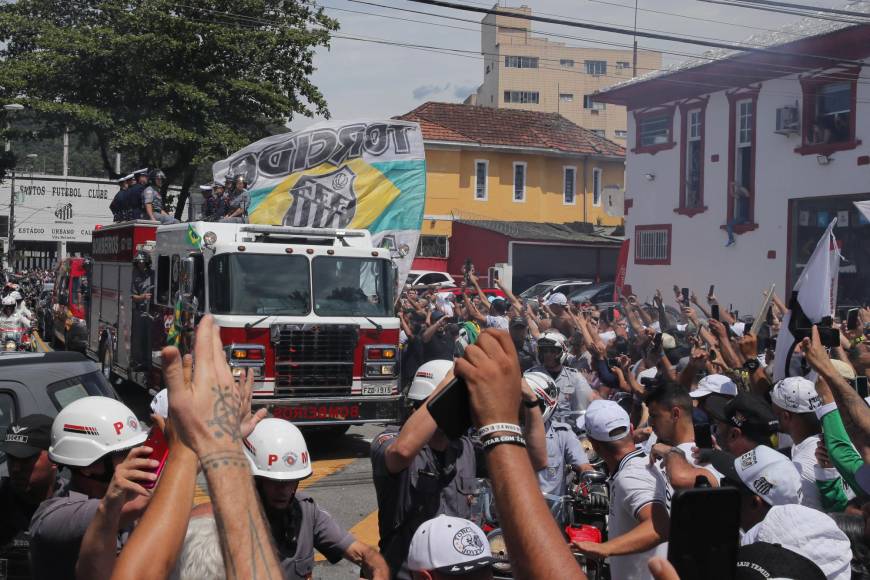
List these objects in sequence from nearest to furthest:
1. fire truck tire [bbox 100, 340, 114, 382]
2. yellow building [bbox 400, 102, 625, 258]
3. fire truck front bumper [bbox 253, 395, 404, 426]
A: fire truck front bumper [bbox 253, 395, 404, 426], fire truck tire [bbox 100, 340, 114, 382], yellow building [bbox 400, 102, 625, 258]

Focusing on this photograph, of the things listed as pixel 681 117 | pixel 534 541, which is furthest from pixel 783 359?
pixel 681 117

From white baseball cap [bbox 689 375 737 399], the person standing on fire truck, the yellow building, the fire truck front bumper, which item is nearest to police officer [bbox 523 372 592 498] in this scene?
white baseball cap [bbox 689 375 737 399]

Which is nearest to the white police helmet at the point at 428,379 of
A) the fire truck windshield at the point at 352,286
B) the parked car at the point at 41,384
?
the parked car at the point at 41,384

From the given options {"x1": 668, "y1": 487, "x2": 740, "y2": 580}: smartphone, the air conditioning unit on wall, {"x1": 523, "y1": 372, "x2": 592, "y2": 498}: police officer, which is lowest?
{"x1": 523, "y1": 372, "x2": 592, "y2": 498}: police officer

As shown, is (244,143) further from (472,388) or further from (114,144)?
(472,388)

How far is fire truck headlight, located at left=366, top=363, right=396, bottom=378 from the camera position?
39.0ft

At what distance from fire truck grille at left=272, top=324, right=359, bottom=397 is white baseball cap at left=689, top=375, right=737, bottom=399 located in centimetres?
596

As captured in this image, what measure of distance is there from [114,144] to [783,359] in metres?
25.6

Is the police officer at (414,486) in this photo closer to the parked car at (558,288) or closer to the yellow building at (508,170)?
the parked car at (558,288)

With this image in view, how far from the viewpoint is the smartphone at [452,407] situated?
1923 mm

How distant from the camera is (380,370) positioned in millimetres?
11945

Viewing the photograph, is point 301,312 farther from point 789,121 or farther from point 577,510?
point 789,121

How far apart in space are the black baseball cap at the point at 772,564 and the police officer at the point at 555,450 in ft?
10.4

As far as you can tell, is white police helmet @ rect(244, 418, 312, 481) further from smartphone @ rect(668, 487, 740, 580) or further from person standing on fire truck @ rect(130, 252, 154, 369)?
person standing on fire truck @ rect(130, 252, 154, 369)
